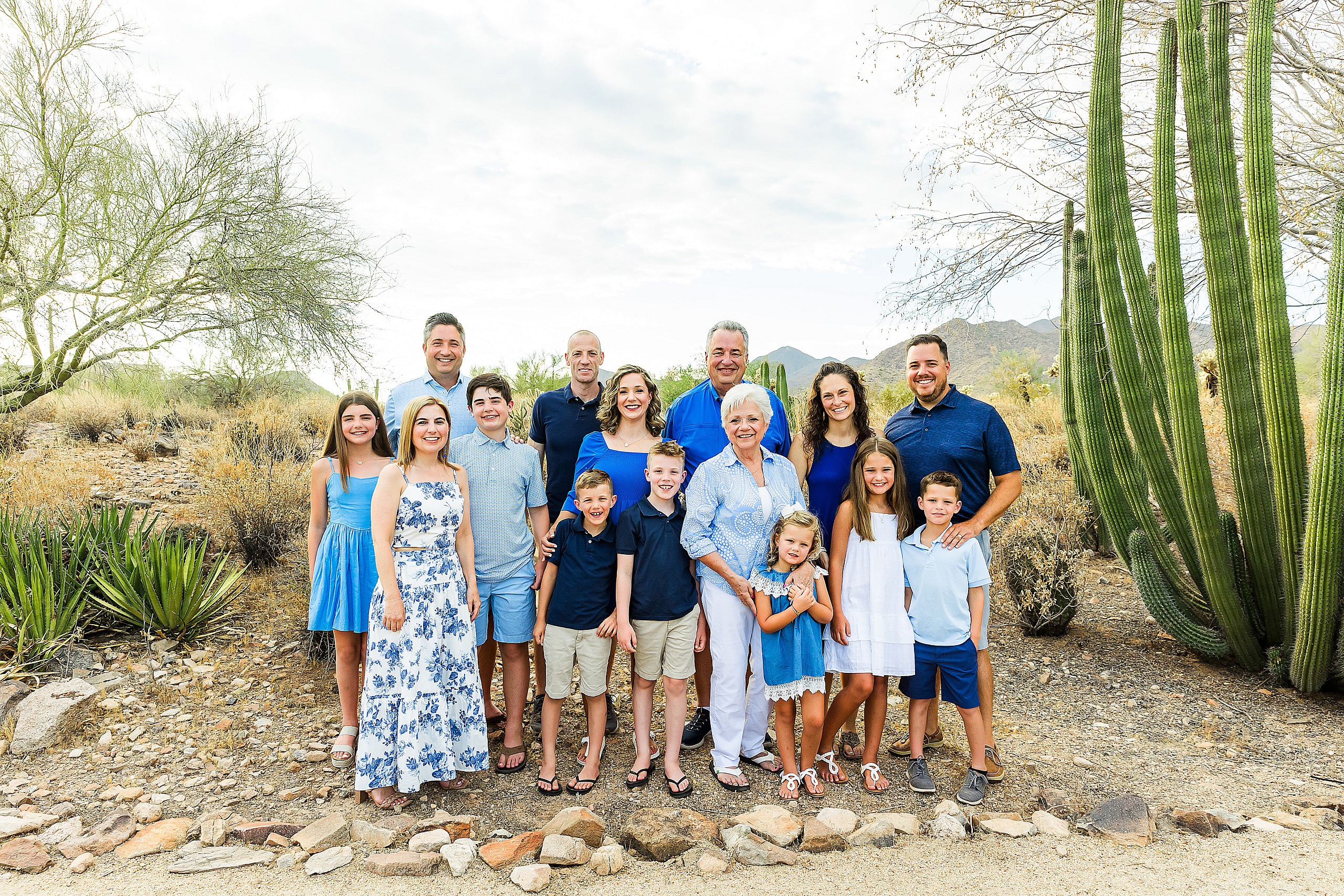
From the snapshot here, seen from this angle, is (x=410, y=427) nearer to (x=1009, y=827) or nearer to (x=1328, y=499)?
(x=1009, y=827)

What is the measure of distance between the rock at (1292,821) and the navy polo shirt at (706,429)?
2.86m

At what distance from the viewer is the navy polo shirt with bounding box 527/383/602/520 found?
4504mm

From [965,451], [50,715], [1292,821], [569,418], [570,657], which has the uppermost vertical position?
[569,418]

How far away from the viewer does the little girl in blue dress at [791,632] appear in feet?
12.2

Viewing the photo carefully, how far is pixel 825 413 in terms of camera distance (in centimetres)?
416

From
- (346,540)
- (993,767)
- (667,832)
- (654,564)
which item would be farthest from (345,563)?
(993,767)

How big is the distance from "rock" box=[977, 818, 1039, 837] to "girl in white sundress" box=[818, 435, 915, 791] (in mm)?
503

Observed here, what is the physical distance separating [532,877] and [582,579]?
1313mm

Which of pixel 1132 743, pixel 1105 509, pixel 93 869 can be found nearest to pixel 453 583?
pixel 93 869

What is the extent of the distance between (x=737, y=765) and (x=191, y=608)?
465cm

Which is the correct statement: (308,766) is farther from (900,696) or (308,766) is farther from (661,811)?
(900,696)

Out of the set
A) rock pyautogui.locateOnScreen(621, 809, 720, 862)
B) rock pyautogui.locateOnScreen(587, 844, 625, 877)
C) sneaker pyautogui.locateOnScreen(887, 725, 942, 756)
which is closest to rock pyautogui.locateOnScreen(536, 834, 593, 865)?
rock pyautogui.locateOnScreen(587, 844, 625, 877)

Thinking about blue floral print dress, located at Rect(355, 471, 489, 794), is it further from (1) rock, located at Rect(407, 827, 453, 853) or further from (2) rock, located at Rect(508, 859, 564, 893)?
(2) rock, located at Rect(508, 859, 564, 893)

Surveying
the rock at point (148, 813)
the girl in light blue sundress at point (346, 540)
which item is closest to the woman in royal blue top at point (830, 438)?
the girl in light blue sundress at point (346, 540)
